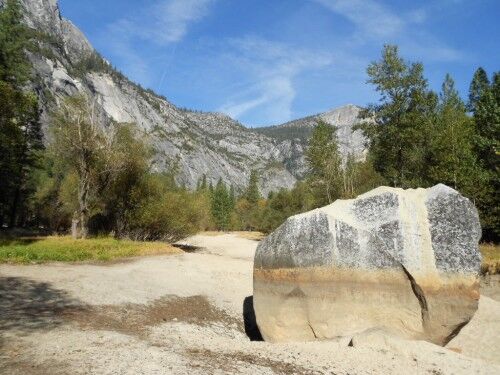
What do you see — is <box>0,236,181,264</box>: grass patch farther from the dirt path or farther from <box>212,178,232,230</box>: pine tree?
<box>212,178,232,230</box>: pine tree

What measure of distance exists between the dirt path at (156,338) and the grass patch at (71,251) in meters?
2.91

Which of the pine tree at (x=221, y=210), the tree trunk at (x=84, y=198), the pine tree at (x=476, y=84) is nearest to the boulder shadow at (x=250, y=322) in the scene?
the tree trunk at (x=84, y=198)

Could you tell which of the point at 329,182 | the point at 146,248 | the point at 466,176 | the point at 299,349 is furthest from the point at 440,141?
the point at 299,349

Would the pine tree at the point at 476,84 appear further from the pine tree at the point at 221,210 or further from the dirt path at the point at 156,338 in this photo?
the pine tree at the point at 221,210

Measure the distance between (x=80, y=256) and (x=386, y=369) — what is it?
2022 centimetres

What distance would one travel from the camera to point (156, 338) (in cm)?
1054

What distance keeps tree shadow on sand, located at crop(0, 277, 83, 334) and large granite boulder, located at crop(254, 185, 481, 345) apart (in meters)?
5.90

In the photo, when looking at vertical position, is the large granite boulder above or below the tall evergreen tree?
below

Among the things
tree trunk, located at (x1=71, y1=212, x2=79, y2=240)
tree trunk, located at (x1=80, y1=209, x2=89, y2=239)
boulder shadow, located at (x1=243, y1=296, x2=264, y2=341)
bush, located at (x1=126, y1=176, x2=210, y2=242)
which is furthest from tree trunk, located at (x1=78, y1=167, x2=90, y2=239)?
boulder shadow, located at (x1=243, y1=296, x2=264, y2=341)

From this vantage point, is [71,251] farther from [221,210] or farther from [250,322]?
[221,210]

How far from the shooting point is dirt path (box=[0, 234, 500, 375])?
27.0 feet

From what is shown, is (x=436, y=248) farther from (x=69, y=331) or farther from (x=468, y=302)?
(x=69, y=331)

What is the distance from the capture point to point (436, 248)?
11.7m

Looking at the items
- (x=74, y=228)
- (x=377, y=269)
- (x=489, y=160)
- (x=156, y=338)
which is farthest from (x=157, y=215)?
(x=489, y=160)
